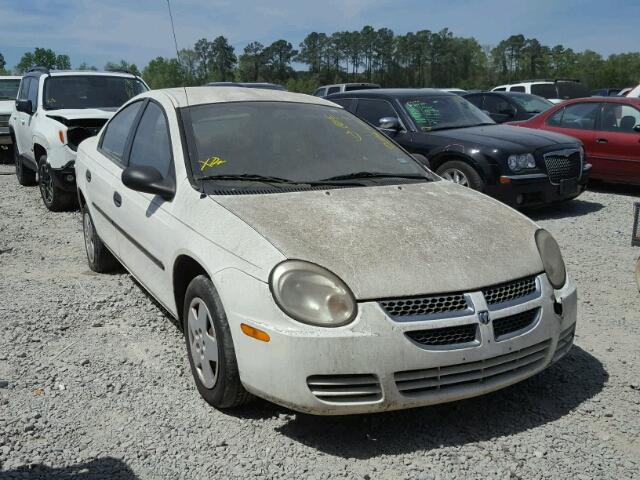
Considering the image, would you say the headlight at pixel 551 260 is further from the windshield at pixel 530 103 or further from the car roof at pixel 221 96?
the windshield at pixel 530 103

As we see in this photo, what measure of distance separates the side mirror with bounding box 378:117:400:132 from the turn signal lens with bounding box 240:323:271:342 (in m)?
6.35

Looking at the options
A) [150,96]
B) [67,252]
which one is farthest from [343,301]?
[67,252]

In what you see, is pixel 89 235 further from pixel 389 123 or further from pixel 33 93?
pixel 33 93

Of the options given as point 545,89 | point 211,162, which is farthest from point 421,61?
point 211,162

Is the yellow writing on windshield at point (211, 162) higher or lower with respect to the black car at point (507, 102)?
higher

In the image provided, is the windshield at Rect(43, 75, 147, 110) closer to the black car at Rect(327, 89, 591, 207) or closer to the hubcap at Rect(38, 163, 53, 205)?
the hubcap at Rect(38, 163, 53, 205)

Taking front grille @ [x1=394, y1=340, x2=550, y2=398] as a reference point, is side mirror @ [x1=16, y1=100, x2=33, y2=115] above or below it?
above

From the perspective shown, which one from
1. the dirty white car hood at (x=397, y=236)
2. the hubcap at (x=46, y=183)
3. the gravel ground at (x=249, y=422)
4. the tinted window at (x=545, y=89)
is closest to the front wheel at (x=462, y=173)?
the gravel ground at (x=249, y=422)

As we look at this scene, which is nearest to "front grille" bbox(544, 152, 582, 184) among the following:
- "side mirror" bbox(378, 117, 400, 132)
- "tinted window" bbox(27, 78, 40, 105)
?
"side mirror" bbox(378, 117, 400, 132)

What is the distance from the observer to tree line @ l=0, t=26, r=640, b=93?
83.9 m

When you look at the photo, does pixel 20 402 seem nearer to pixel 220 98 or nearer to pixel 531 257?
pixel 220 98

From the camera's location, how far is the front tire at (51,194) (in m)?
8.22

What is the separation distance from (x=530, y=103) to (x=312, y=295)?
12.4 m

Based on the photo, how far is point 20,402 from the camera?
343cm
